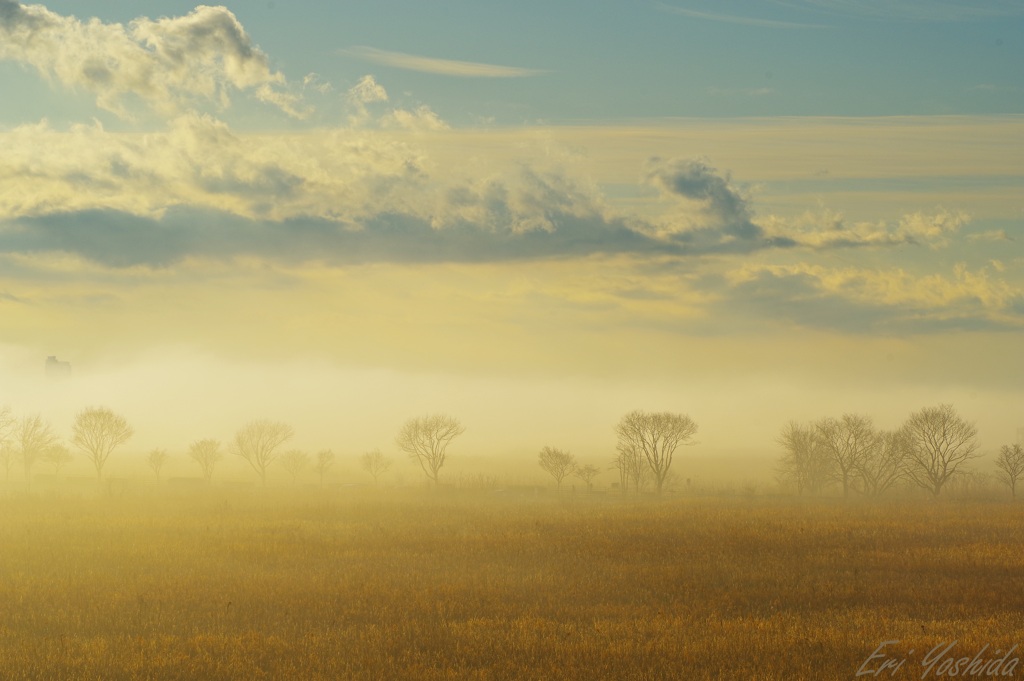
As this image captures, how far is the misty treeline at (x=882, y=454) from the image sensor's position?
98.4 meters

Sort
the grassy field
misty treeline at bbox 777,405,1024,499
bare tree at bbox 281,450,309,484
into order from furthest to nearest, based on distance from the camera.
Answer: bare tree at bbox 281,450,309,484, misty treeline at bbox 777,405,1024,499, the grassy field

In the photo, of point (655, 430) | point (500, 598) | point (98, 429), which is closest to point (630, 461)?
point (655, 430)

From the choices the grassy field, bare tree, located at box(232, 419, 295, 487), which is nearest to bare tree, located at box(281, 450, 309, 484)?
bare tree, located at box(232, 419, 295, 487)

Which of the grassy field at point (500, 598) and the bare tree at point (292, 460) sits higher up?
the bare tree at point (292, 460)

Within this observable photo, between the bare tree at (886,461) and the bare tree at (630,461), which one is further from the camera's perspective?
the bare tree at (630,461)

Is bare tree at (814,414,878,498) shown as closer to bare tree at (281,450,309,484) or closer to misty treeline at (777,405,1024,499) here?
misty treeline at (777,405,1024,499)

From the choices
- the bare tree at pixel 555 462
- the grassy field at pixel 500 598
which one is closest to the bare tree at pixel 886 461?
the bare tree at pixel 555 462

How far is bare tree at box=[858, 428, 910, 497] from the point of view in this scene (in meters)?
98.6

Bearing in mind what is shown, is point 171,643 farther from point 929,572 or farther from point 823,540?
point 823,540

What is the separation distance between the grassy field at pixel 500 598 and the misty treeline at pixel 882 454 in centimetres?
5290

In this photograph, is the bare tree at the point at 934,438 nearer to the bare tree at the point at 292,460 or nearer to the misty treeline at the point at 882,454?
the misty treeline at the point at 882,454

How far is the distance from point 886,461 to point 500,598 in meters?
87.7

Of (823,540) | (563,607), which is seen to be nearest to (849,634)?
(563,607)

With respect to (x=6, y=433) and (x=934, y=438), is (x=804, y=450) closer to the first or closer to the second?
(x=934, y=438)
